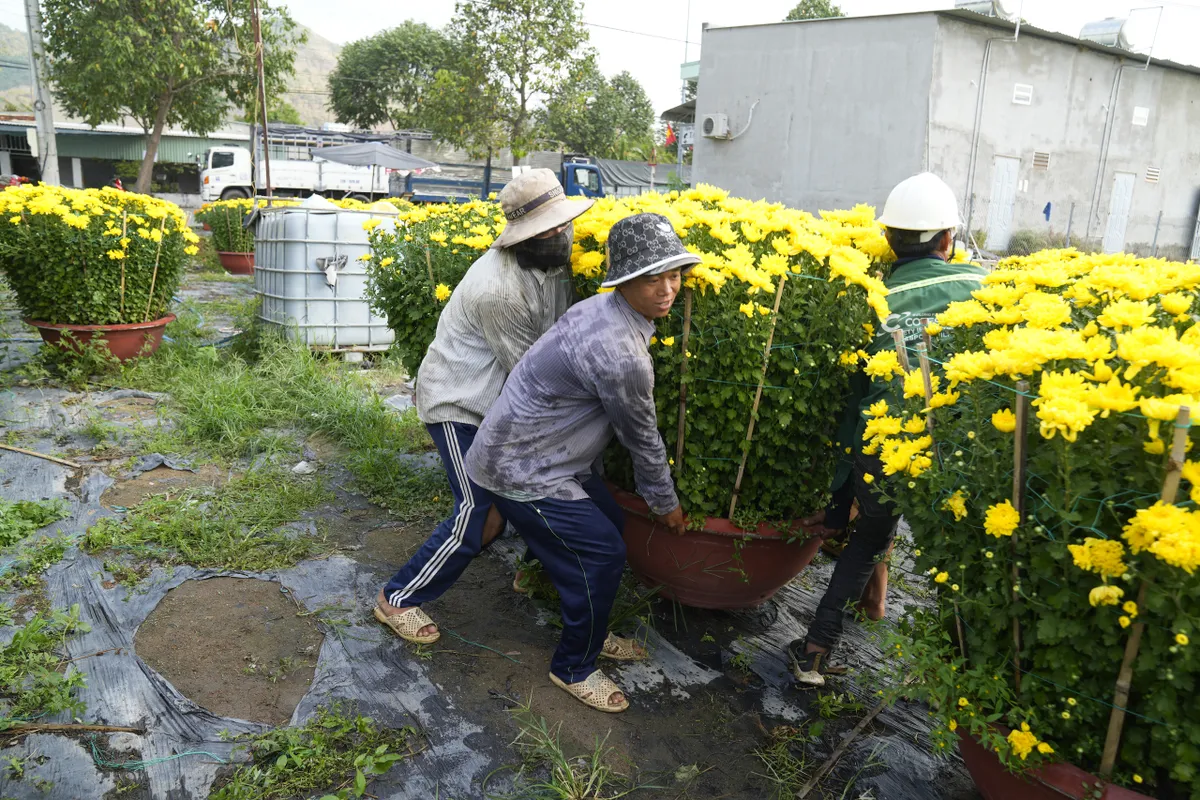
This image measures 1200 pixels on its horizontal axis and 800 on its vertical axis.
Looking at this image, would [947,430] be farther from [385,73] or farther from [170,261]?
[385,73]

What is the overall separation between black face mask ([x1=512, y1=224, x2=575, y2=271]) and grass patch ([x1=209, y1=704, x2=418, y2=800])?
1.63 meters

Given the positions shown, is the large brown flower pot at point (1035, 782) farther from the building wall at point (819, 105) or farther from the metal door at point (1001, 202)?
the metal door at point (1001, 202)

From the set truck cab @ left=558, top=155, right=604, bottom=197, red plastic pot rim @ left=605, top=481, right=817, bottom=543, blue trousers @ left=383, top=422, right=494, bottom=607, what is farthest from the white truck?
red plastic pot rim @ left=605, top=481, right=817, bottom=543

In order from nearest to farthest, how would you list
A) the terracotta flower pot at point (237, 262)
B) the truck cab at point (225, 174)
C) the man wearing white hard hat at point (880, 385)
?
the man wearing white hard hat at point (880, 385) < the terracotta flower pot at point (237, 262) < the truck cab at point (225, 174)

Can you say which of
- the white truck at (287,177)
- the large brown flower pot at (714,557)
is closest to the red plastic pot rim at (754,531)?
the large brown flower pot at (714,557)

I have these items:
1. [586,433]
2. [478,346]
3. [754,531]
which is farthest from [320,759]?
[754,531]

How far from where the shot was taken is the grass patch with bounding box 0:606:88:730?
2557 millimetres

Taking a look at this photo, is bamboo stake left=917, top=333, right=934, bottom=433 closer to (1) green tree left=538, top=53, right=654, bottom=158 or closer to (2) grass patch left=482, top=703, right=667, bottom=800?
(2) grass patch left=482, top=703, right=667, bottom=800

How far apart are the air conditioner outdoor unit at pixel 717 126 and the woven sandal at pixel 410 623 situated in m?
18.5

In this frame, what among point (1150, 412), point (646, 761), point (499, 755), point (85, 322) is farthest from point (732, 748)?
point (85, 322)

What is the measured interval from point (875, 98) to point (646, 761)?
693 inches

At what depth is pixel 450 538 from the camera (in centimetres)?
301

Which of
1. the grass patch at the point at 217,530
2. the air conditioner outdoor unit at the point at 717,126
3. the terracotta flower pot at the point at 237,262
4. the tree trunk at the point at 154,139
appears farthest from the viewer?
the air conditioner outdoor unit at the point at 717,126

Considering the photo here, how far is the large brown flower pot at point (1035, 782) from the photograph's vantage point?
5.59 ft
